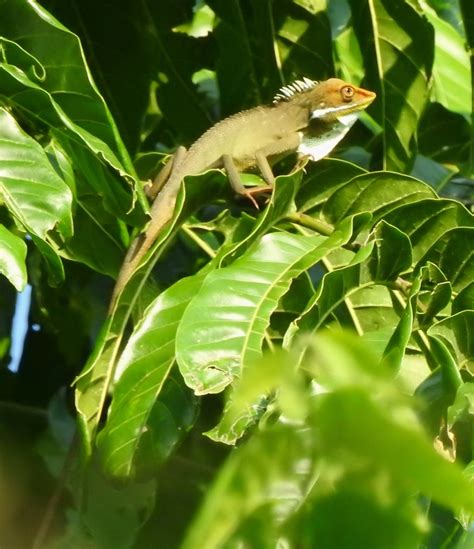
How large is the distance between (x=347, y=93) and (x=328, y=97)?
0.38 feet

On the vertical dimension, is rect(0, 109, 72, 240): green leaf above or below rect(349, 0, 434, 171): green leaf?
above

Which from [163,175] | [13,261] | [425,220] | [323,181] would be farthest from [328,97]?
[13,261]

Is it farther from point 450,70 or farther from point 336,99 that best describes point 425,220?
point 450,70

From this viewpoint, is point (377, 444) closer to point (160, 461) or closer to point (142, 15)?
point (160, 461)

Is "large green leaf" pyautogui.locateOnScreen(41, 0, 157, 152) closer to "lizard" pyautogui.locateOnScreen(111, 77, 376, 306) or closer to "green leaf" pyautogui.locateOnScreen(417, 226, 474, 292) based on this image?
"lizard" pyautogui.locateOnScreen(111, 77, 376, 306)

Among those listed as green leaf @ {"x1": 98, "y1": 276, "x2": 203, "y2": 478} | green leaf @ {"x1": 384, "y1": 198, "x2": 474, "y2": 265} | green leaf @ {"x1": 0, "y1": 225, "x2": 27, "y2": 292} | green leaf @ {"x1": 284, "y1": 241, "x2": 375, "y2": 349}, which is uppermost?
green leaf @ {"x1": 0, "y1": 225, "x2": 27, "y2": 292}

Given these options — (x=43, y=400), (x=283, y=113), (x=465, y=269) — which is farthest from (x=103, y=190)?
(x=283, y=113)

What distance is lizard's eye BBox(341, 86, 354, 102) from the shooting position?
2.57 m

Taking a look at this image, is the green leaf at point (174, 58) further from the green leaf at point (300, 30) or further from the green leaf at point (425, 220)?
the green leaf at point (425, 220)

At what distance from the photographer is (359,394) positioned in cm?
25

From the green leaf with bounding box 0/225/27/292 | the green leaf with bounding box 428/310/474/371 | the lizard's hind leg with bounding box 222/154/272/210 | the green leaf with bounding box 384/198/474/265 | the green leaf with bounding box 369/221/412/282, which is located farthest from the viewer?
the lizard's hind leg with bounding box 222/154/272/210

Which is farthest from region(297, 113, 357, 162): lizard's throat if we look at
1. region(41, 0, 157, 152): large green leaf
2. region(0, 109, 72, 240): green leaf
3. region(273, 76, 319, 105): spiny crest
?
region(0, 109, 72, 240): green leaf

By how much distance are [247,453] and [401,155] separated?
2010 mm

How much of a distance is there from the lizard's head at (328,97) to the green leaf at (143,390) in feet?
3.79
